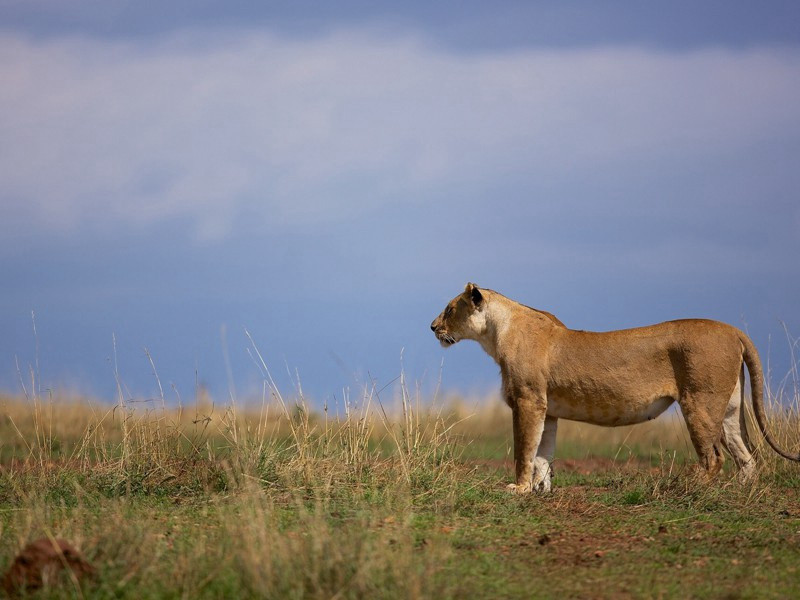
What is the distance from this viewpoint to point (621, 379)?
10570 millimetres

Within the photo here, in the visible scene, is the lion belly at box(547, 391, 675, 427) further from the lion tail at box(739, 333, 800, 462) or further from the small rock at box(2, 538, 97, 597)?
the small rock at box(2, 538, 97, 597)

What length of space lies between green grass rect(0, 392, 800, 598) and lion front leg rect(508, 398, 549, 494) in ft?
1.43

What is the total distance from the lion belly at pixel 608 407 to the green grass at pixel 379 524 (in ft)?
2.41

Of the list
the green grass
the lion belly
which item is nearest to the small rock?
the green grass

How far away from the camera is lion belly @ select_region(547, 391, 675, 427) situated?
418 inches

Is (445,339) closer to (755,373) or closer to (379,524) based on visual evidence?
(755,373)

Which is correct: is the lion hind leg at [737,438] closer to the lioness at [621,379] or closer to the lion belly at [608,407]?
the lioness at [621,379]

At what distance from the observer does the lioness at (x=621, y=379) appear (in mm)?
10516

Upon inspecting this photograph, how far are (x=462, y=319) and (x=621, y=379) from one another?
204cm

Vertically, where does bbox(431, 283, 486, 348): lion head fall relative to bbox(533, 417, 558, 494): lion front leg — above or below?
above

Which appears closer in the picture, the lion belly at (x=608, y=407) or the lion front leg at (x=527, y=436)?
the lion front leg at (x=527, y=436)

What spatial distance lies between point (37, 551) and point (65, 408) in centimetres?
1350

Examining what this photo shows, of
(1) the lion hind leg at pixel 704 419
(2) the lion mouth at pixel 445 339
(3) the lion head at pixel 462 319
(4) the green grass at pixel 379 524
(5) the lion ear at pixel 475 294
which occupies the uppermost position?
(5) the lion ear at pixel 475 294

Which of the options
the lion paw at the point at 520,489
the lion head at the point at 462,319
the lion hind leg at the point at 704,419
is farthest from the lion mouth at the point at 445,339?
the lion hind leg at the point at 704,419
